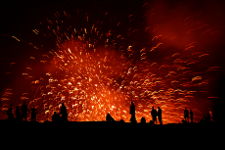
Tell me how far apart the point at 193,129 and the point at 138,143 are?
310 cm

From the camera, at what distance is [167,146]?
1105cm

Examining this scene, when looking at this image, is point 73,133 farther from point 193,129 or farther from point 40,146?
point 193,129

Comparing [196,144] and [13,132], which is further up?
[13,132]

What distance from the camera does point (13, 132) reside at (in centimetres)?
1039

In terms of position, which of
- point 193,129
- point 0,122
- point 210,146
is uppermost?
point 0,122

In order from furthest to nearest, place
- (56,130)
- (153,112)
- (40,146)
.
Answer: (153,112) < (56,130) < (40,146)

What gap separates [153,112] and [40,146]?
8238 millimetres

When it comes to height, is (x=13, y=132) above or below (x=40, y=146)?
above

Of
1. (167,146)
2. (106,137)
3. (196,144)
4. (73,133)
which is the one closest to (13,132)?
(73,133)

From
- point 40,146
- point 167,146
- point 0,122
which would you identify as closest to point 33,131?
point 40,146

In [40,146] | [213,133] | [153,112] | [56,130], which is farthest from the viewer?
[153,112]

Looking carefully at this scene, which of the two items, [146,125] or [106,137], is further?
[146,125]

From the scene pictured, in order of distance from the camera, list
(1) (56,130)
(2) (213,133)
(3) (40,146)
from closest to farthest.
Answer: (3) (40,146) < (1) (56,130) < (2) (213,133)

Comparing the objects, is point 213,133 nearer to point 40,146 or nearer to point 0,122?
point 40,146
